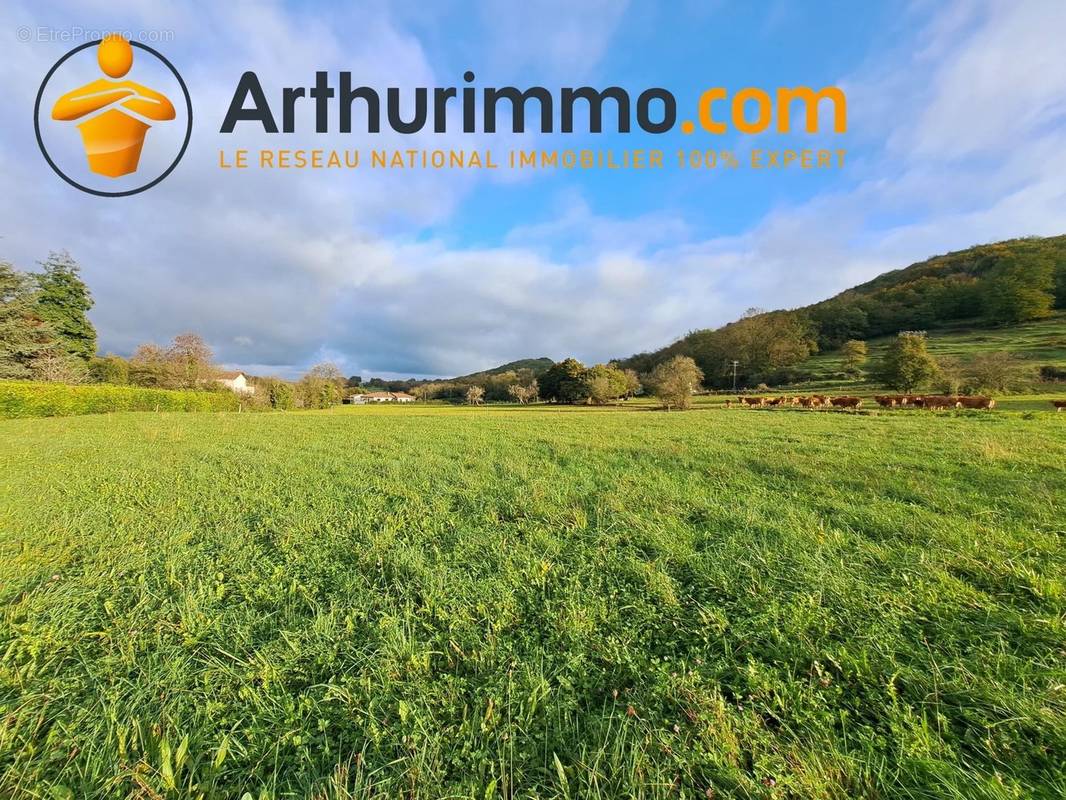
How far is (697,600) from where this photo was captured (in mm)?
3115

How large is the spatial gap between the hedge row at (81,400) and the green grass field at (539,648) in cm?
2911

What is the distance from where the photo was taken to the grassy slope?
168 feet

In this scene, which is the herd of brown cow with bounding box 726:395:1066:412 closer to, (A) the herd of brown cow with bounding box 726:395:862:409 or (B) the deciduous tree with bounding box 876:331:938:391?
(A) the herd of brown cow with bounding box 726:395:862:409

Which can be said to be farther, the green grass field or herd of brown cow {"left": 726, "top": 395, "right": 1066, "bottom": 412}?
herd of brown cow {"left": 726, "top": 395, "right": 1066, "bottom": 412}

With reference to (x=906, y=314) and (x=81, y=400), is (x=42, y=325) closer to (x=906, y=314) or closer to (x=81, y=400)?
(x=81, y=400)

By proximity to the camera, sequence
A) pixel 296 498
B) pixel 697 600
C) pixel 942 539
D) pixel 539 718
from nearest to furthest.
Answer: pixel 539 718
pixel 697 600
pixel 942 539
pixel 296 498

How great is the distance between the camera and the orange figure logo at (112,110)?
9375 millimetres

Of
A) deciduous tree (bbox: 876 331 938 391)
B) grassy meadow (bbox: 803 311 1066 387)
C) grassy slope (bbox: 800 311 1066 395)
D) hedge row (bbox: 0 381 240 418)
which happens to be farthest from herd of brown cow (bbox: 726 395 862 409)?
hedge row (bbox: 0 381 240 418)

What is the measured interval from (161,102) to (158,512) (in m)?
11.0

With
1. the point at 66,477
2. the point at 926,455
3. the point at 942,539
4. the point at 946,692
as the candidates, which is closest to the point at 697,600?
the point at 946,692

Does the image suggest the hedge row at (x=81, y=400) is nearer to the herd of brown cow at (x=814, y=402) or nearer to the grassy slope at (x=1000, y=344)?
the herd of brown cow at (x=814, y=402)

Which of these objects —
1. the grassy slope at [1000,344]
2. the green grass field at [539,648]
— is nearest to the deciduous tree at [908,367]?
the grassy slope at [1000,344]

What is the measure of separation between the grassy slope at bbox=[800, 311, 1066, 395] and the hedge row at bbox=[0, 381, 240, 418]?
86.3 metres

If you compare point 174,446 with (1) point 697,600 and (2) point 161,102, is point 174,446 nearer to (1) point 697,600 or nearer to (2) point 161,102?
(2) point 161,102
